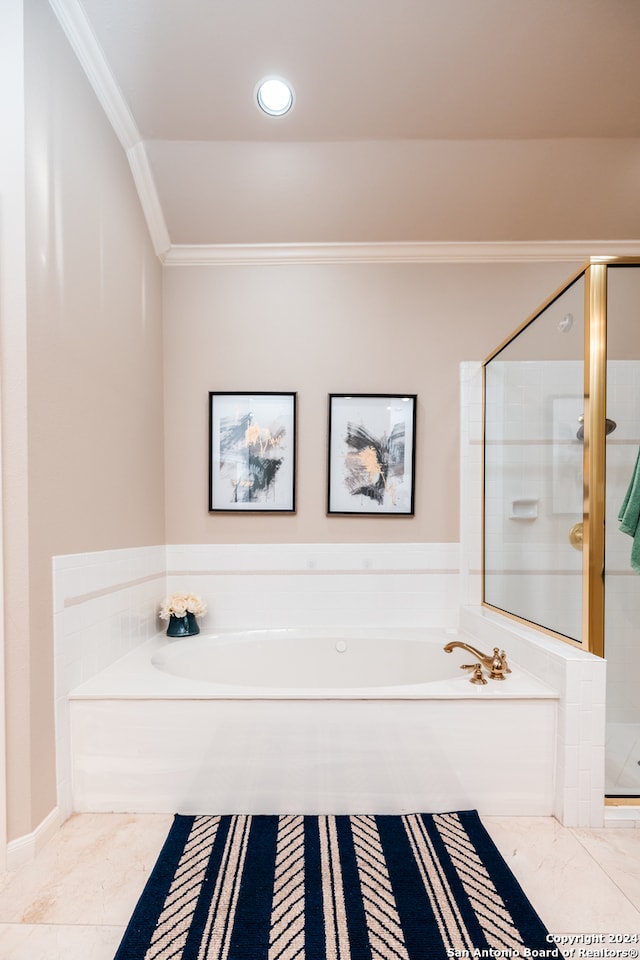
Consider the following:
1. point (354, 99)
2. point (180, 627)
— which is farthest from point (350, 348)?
point (180, 627)

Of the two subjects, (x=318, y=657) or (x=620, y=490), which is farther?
(x=318, y=657)

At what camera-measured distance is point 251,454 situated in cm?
296

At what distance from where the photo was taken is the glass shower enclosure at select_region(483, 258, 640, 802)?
6.09 ft

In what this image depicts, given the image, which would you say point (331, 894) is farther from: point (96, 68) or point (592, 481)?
point (96, 68)

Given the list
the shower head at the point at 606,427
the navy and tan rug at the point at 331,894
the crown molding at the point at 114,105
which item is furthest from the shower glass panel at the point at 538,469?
the crown molding at the point at 114,105

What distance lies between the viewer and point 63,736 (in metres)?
1.81

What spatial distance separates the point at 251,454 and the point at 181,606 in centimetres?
87

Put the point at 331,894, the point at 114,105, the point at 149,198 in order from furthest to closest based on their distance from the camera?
the point at 149,198 → the point at 114,105 → the point at 331,894

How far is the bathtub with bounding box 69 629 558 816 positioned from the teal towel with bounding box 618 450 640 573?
0.56m

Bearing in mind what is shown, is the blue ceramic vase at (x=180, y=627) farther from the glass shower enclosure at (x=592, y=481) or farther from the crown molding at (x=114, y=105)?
the crown molding at (x=114, y=105)

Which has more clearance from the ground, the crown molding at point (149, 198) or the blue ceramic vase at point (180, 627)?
the crown molding at point (149, 198)

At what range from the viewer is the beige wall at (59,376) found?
160 cm

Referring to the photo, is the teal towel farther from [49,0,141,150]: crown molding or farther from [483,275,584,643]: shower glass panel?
[49,0,141,150]: crown molding

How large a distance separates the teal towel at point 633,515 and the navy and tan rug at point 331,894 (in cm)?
104
